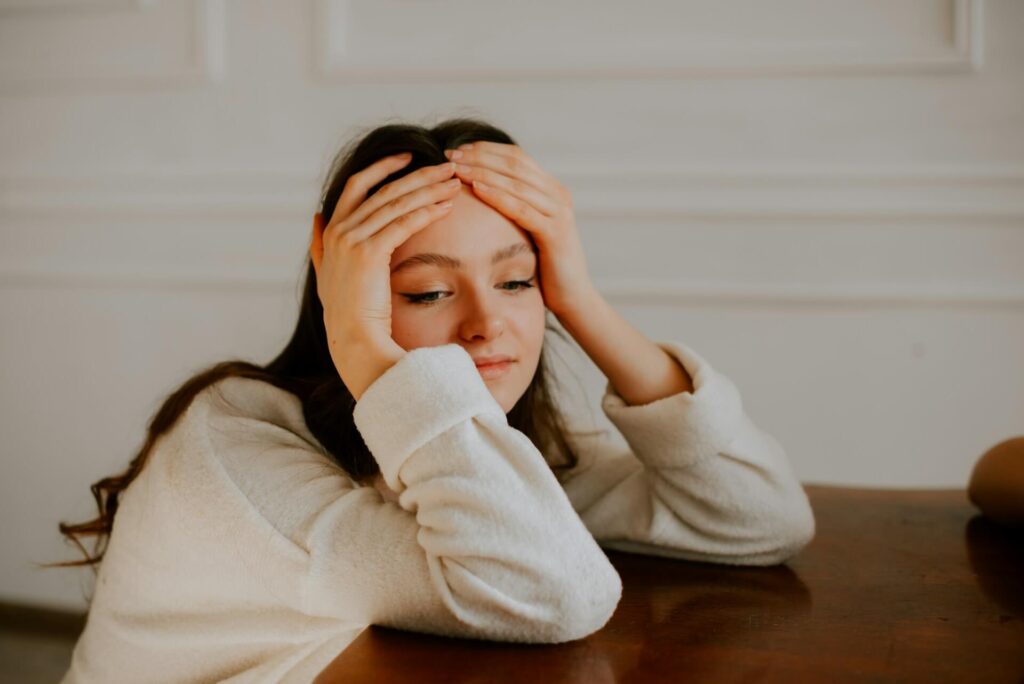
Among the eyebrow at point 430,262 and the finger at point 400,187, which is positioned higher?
the finger at point 400,187

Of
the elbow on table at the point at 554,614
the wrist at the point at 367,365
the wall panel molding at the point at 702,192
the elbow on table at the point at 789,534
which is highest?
the wall panel molding at the point at 702,192

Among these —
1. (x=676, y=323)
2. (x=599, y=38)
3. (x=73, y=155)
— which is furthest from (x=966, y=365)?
(x=73, y=155)

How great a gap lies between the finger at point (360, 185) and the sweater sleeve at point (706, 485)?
0.33m

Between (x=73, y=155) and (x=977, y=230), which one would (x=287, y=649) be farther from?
(x=73, y=155)

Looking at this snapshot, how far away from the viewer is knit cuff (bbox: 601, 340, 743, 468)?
39.7 inches

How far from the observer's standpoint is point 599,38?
58.5 inches

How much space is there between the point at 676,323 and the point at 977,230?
434mm

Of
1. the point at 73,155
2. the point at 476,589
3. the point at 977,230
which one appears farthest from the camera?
the point at 73,155

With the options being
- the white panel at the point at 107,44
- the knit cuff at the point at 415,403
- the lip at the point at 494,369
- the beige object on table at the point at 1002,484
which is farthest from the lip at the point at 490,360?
the white panel at the point at 107,44

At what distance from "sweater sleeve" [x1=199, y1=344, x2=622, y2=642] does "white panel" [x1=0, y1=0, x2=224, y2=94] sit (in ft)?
3.43

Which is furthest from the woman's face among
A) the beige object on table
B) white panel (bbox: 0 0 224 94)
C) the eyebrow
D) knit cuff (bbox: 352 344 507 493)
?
white panel (bbox: 0 0 224 94)

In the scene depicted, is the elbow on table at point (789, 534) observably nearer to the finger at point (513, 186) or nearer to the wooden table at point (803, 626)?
the wooden table at point (803, 626)

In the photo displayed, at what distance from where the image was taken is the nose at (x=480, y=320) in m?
0.91

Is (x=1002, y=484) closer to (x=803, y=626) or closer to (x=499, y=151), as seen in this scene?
(x=803, y=626)
